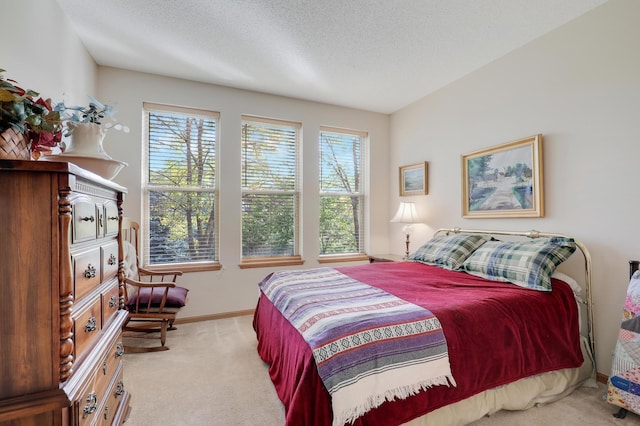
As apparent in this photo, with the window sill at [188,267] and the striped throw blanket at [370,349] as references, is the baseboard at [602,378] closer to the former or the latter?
the striped throw blanket at [370,349]

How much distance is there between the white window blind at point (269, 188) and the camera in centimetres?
377

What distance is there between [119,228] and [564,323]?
9.51 ft

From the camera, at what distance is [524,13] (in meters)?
2.29

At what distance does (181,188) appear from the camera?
345 cm

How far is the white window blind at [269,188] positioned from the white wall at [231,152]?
124 mm

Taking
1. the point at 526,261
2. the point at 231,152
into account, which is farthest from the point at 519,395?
the point at 231,152

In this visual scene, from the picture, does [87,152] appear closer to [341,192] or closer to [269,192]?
[269,192]

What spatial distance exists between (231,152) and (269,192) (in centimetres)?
68

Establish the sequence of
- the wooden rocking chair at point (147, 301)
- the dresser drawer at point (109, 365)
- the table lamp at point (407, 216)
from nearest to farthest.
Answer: the dresser drawer at point (109, 365), the wooden rocking chair at point (147, 301), the table lamp at point (407, 216)

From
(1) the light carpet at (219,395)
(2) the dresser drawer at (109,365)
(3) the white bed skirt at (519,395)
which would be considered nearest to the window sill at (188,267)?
(1) the light carpet at (219,395)

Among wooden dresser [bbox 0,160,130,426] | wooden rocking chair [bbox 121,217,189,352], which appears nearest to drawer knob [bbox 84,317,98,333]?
wooden dresser [bbox 0,160,130,426]

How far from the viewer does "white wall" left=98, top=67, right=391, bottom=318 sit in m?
3.21

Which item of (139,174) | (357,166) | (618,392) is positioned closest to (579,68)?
(618,392)

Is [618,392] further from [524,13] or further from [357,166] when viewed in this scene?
[357,166]
